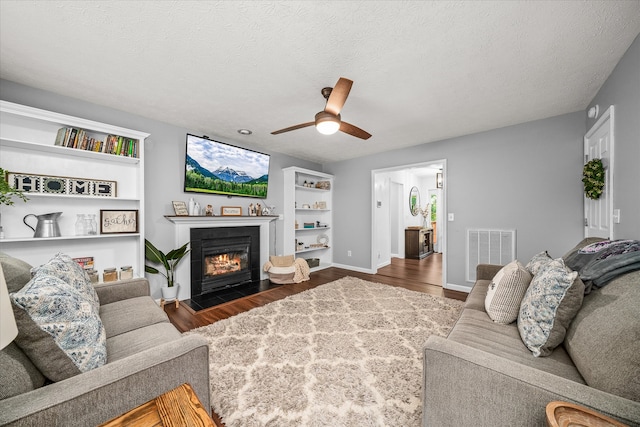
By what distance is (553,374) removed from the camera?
997 millimetres

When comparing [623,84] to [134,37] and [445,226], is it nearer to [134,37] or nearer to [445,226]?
[445,226]

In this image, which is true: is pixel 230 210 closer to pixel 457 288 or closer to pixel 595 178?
pixel 457 288

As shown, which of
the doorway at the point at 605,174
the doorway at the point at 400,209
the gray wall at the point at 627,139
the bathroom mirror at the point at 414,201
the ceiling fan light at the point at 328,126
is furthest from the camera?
the bathroom mirror at the point at 414,201

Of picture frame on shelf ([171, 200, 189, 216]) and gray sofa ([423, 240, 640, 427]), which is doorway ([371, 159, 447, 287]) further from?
picture frame on shelf ([171, 200, 189, 216])

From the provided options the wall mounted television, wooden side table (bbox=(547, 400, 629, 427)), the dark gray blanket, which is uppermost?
the wall mounted television

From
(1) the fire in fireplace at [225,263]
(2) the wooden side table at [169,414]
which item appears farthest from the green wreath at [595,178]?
(1) the fire in fireplace at [225,263]

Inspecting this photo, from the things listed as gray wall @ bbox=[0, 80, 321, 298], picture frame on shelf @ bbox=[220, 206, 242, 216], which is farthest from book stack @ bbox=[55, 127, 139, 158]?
picture frame on shelf @ bbox=[220, 206, 242, 216]

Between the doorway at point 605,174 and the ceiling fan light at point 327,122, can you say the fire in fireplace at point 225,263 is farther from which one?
the doorway at point 605,174

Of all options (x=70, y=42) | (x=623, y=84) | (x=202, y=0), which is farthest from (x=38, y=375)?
(x=623, y=84)

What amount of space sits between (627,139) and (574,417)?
7.51 ft

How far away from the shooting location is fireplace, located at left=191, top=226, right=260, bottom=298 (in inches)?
139

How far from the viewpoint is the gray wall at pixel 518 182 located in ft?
9.91

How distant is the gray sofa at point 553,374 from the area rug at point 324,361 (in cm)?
58

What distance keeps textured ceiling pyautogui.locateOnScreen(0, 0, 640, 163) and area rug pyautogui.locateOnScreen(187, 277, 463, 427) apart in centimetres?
236
